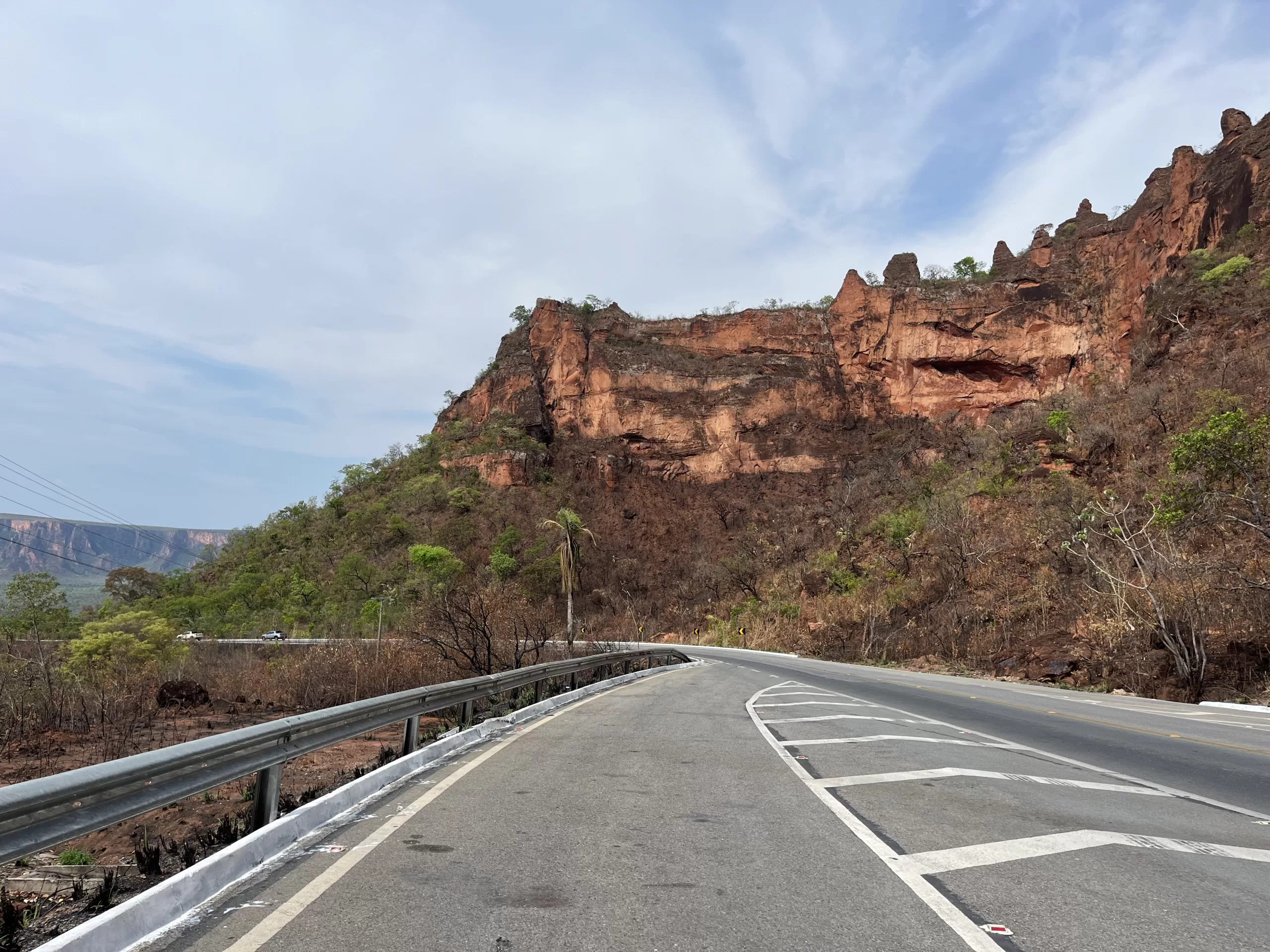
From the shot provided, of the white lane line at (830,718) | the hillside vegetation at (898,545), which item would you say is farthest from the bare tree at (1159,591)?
the white lane line at (830,718)

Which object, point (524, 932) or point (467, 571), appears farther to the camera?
point (467, 571)

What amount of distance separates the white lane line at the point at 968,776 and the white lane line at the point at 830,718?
12.8ft

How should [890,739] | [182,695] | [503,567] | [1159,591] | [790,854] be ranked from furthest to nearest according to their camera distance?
[503,567] < [182,695] < [1159,591] < [890,739] < [790,854]

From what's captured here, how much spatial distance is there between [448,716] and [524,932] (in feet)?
37.0

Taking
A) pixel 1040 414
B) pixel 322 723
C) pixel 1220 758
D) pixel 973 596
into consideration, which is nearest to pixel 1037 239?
pixel 1040 414

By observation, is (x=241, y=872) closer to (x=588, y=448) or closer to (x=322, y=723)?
(x=322, y=723)

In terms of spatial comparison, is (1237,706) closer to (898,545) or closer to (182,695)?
(182,695)

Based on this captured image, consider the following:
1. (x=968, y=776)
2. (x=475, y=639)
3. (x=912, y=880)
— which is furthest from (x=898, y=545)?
(x=912, y=880)

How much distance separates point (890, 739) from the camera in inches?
372

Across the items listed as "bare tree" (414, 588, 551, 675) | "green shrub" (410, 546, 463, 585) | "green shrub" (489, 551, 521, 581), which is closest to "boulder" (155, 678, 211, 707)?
"bare tree" (414, 588, 551, 675)

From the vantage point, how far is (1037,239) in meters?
72.9

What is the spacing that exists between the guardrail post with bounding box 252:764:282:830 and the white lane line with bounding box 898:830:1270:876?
12.9ft

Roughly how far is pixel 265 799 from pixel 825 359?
7511 cm

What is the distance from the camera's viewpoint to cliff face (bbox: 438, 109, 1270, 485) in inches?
2645
